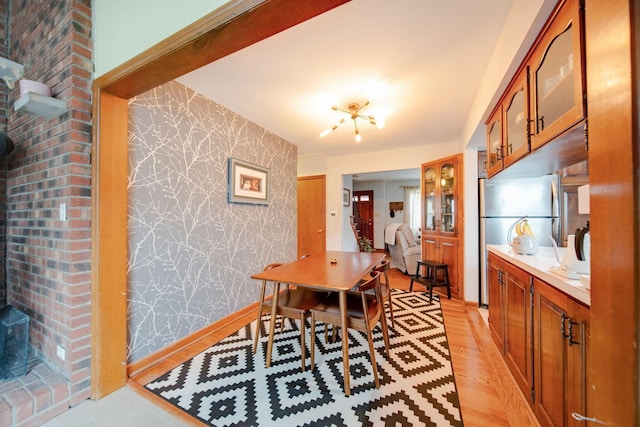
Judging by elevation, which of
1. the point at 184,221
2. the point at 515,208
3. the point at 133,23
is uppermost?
the point at 133,23

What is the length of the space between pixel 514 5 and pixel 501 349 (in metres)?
2.28

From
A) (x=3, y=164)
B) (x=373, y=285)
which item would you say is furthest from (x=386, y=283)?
(x=3, y=164)

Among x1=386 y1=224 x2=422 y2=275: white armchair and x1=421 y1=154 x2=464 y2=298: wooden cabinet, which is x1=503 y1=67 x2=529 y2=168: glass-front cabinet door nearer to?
x1=421 y1=154 x2=464 y2=298: wooden cabinet

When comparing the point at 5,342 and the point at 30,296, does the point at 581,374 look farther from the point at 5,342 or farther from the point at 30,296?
the point at 30,296

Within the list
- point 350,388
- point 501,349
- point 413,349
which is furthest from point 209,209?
point 501,349

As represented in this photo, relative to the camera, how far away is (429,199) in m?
3.74

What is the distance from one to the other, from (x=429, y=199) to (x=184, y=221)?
3.33m

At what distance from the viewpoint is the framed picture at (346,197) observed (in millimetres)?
→ 4741

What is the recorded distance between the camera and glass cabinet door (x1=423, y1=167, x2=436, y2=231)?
3.65 meters

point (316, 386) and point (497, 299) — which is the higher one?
point (497, 299)

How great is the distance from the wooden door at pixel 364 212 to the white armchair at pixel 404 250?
2.59 metres

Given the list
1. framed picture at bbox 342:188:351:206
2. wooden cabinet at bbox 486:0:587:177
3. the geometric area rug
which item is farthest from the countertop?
framed picture at bbox 342:188:351:206

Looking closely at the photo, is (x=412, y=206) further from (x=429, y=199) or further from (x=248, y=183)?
(x=248, y=183)

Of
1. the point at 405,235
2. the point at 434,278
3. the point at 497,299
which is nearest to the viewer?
the point at 497,299
